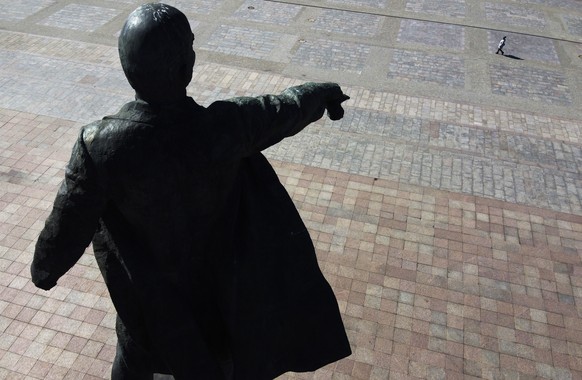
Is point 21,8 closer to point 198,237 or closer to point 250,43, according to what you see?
point 250,43

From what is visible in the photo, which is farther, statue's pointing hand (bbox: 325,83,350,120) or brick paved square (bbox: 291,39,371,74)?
brick paved square (bbox: 291,39,371,74)

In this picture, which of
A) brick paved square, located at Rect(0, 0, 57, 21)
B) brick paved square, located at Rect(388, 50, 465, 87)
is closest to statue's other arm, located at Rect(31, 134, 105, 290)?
brick paved square, located at Rect(388, 50, 465, 87)

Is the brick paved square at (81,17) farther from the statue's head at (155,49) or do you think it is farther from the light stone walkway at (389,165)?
the statue's head at (155,49)

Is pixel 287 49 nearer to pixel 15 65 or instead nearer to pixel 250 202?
pixel 15 65

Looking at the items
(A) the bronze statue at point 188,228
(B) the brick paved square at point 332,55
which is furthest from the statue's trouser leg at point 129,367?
(B) the brick paved square at point 332,55

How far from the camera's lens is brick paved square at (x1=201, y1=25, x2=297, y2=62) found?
11.9 metres

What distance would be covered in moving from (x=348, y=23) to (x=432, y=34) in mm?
2183

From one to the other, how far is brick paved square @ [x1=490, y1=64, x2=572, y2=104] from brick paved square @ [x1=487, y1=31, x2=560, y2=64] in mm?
752

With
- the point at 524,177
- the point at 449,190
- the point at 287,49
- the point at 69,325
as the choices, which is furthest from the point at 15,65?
the point at 524,177

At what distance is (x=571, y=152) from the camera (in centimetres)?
902

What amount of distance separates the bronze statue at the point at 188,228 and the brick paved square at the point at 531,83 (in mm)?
9367

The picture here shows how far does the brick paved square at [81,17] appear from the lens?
12820 millimetres

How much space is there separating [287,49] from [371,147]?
4.43 m

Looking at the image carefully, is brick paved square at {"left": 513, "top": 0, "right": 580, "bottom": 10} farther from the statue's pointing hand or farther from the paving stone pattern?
the statue's pointing hand
